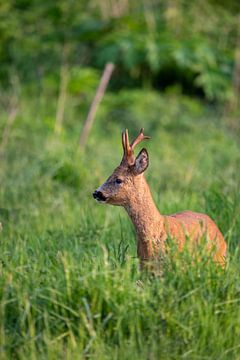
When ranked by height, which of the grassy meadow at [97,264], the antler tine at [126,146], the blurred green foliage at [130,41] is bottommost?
the grassy meadow at [97,264]

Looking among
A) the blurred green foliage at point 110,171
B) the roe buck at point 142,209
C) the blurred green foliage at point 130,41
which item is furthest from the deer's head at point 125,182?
the blurred green foliage at point 130,41

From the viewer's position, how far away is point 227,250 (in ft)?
20.0

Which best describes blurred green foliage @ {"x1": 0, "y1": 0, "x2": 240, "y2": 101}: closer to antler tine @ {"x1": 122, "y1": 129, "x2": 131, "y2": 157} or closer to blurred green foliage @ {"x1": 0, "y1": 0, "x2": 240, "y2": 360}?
blurred green foliage @ {"x1": 0, "y1": 0, "x2": 240, "y2": 360}

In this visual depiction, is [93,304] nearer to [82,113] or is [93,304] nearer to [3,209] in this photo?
[3,209]

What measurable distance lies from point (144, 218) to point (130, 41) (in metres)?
7.80

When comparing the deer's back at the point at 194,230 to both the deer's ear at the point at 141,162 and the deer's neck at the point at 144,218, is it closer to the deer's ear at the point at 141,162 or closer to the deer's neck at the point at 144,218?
the deer's neck at the point at 144,218

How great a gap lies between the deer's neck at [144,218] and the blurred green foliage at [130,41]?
6.33m

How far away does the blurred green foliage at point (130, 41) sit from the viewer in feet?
40.5

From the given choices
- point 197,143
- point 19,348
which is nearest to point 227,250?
point 19,348

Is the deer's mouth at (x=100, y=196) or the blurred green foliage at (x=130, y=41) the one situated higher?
the blurred green foliage at (x=130, y=41)

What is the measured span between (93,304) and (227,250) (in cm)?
160

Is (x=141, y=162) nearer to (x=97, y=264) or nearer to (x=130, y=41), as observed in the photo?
(x=97, y=264)

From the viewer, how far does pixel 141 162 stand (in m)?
5.92

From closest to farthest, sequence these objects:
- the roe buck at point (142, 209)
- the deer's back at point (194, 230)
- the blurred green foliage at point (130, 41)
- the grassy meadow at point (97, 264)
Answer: the grassy meadow at point (97, 264) < the deer's back at point (194, 230) < the roe buck at point (142, 209) < the blurred green foliage at point (130, 41)
